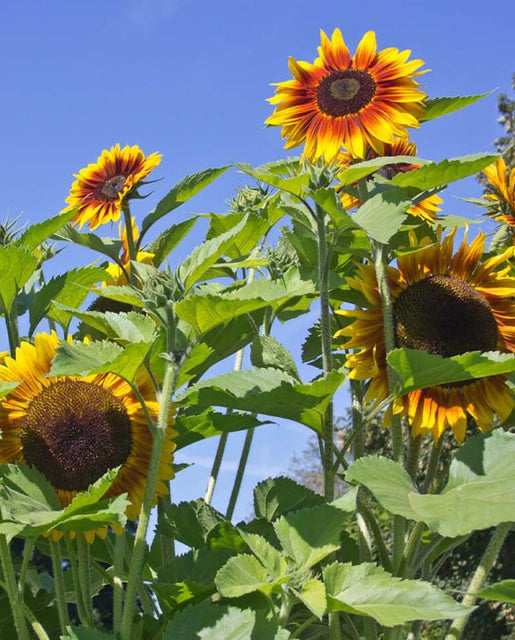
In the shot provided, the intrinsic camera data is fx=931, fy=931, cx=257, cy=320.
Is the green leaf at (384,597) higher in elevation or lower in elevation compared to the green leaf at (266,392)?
lower

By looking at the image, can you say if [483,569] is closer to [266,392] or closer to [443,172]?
[266,392]

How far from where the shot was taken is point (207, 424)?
1.28 meters

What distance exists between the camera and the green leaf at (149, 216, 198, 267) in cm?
166

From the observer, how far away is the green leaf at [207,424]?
1249mm

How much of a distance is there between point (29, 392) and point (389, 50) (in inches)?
32.2

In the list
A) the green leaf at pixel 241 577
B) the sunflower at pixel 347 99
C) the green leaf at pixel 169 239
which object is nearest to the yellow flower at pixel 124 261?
the green leaf at pixel 169 239

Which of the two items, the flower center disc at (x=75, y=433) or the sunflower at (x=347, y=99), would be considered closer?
the flower center disc at (x=75, y=433)

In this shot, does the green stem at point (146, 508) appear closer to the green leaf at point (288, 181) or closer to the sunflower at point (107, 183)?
the green leaf at point (288, 181)

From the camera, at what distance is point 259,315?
5.30ft

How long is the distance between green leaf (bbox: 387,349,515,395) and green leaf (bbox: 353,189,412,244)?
15 cm

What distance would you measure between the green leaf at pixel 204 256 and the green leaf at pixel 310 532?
0.31 metres

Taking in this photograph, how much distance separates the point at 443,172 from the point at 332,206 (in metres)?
0.20

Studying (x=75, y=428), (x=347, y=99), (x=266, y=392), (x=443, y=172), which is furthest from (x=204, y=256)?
(x=347, y=99)

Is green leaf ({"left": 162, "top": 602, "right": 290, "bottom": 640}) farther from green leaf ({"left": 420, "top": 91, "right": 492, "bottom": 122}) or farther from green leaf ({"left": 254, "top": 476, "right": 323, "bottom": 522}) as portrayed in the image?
green leaf ({"left": 420, "top": 91, "right": 492, "bottom": 122})
